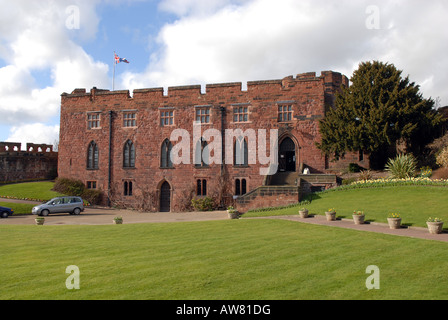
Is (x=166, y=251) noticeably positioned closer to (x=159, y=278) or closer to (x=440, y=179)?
(x=159, y=278)

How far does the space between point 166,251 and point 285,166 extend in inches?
830

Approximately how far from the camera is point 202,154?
105 feet

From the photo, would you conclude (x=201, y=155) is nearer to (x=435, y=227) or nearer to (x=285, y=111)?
(x=285, y=111)

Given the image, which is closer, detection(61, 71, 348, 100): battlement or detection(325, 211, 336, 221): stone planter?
detection(325, 211, 336, 221): stone planter

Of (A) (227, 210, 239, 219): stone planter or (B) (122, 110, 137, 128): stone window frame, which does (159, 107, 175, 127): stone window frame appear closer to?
(B) (122, 110, 137, 128): stone window frame

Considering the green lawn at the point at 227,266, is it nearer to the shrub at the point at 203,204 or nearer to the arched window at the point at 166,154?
the shrub at the point at 203,204

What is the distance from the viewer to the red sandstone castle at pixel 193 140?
98.5ft

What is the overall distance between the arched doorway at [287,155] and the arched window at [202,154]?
631 cm

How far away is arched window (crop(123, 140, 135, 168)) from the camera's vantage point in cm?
3406

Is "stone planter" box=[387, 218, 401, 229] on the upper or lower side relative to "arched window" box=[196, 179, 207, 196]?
lower

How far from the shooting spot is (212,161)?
1246 inches

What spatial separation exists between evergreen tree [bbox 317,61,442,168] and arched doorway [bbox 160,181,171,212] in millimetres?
13876

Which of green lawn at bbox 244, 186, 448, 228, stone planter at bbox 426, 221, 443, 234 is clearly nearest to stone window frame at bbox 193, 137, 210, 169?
green lawn at bbox 244, 186, 448, 228

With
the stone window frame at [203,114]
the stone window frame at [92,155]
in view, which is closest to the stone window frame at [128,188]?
the stone window frame at [92,155]
